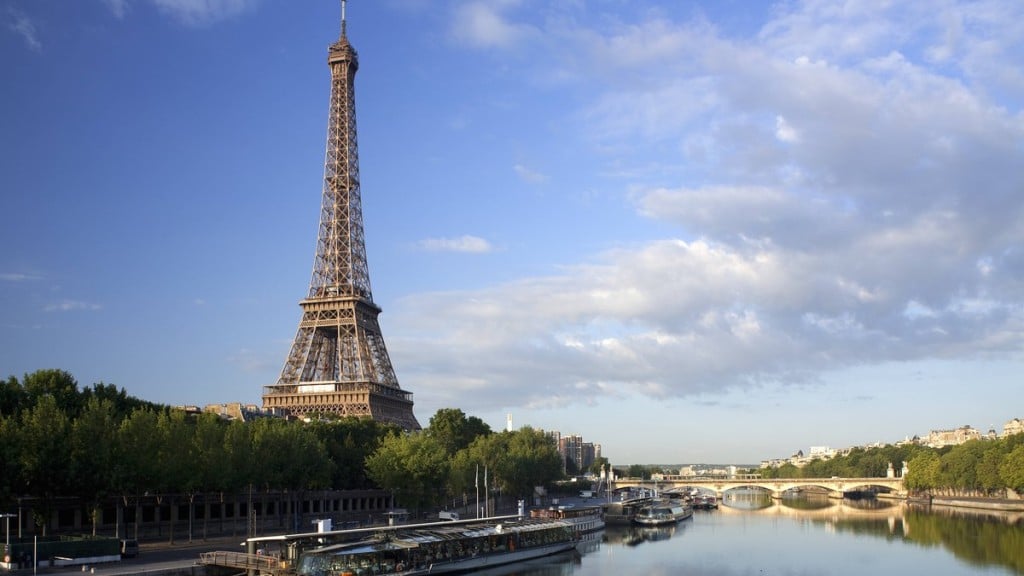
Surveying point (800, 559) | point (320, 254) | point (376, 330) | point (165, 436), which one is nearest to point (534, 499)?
point (376, 330)

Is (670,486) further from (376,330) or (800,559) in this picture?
(800,559)

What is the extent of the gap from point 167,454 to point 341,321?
5995 centimetres

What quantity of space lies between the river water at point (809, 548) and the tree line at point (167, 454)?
1642 cm

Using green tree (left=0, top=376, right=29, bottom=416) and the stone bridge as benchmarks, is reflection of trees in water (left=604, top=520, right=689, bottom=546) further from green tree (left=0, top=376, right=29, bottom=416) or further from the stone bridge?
the stone bridge

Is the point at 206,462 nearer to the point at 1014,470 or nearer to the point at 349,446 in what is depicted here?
the point at 349,446

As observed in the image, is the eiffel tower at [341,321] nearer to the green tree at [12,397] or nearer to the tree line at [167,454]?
the tree line at [167,454]

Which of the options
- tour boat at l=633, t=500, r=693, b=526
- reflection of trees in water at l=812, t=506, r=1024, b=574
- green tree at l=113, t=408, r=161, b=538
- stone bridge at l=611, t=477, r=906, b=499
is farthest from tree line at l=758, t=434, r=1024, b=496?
green tree at l=113, t=408, r=161, b=538

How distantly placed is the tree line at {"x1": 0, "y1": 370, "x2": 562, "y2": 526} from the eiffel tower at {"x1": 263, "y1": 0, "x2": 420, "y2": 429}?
1937 cm

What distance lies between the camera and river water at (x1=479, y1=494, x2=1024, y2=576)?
2415 inches

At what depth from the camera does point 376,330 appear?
406ft

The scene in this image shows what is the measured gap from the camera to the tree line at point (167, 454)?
156ft

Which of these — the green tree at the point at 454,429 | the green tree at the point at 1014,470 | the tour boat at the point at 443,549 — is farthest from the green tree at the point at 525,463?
the green tree at the point at 1014,470

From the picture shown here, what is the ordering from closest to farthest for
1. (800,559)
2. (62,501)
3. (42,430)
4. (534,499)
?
(42,430) → (62,501) → (800,559) → (534,499)

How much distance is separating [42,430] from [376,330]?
76621mm
